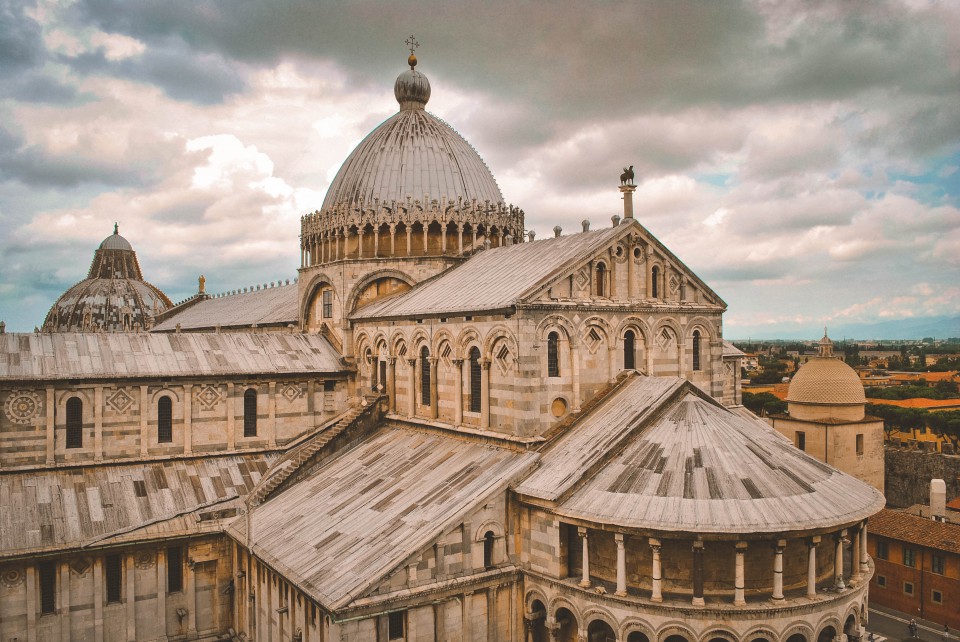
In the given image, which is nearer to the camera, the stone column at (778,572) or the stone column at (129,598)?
the stone column at (778,572)

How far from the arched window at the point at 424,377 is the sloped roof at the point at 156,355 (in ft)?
20.7

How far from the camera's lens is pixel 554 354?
81.3 feet

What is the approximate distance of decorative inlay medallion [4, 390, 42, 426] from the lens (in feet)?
90.2

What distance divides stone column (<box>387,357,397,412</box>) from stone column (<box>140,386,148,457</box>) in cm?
994

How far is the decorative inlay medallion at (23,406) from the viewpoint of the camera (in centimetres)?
2750

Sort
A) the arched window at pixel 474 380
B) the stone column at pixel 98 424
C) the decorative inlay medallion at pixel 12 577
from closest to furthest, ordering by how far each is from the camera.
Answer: the decorative inlay medallion at pixel 12 577 < the arched window at pixel 474 380 < the stone column at pixel 98 424

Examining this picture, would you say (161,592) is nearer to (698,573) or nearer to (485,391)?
(485,391)

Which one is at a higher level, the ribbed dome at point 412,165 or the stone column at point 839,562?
the ribbed dome at point 412,165

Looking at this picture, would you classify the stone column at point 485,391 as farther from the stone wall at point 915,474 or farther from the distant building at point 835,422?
the stone wall at point 915,474

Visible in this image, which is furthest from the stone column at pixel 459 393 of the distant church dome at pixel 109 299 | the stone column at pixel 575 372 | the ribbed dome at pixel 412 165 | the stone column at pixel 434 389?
the distant church dome at pixel 109 299

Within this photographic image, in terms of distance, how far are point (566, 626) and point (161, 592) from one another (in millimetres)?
15620

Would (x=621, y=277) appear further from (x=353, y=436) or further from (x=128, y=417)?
(x=128, y=417)

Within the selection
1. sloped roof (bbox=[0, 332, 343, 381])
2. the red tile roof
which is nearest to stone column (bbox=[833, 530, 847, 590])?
A: the red tile roof

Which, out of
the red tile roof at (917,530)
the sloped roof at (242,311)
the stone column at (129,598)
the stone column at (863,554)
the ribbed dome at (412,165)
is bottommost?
the red tile roof at (917,530)
